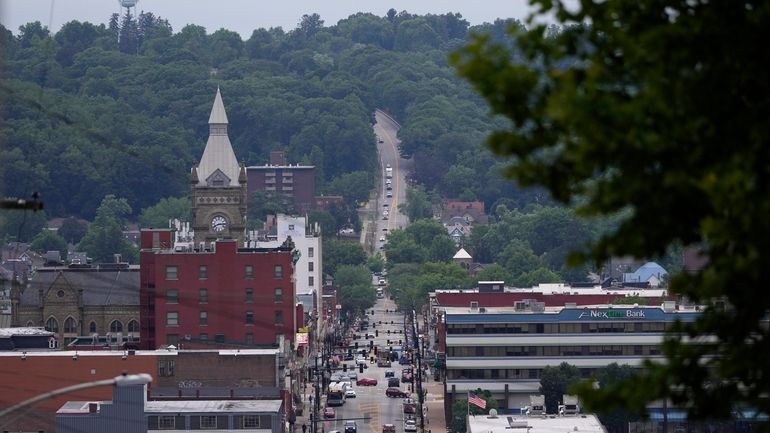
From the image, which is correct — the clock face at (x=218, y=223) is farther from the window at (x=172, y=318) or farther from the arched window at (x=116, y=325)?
the window at (x=172, y=318)

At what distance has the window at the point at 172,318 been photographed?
394 ft

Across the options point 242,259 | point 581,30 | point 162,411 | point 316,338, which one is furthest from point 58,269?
point 581,30

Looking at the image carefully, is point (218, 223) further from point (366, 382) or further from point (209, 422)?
point (209, 422)

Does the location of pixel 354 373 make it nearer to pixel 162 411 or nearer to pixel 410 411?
pixel 410 411

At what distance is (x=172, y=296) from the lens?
119750mm

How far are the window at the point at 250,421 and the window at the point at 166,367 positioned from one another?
35.8ft

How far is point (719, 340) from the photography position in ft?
63.6

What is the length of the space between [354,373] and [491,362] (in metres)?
24.6

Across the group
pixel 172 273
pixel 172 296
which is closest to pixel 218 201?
pixel 172 273

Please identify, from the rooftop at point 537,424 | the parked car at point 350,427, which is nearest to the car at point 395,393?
the parked car at point 350,427

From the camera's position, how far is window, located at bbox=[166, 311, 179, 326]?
12012 cm

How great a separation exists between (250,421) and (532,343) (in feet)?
121

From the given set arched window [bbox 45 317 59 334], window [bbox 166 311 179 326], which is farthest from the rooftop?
arched window [bbox 45 317 59 334]

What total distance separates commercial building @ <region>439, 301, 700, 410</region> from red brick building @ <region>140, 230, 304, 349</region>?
1081 centimetres
